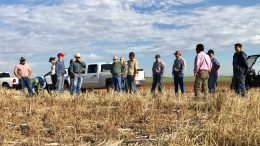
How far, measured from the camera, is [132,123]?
8.20 m

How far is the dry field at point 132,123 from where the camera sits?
6.34 metres

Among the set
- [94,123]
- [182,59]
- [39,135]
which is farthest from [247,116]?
[182,59]

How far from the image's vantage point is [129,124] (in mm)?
8102

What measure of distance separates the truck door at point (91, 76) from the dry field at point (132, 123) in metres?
14.6

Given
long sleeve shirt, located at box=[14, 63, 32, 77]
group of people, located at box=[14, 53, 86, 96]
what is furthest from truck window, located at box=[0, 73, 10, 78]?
long sleeve shirt, located at box=[14, 63, 32, 77]

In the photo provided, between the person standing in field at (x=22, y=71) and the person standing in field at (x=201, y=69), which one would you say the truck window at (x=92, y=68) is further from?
the person standing in field at (x=201, y=69)

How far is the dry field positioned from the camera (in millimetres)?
6338

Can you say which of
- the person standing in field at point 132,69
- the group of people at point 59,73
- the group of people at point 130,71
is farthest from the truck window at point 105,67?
the person standing in field at point 132,69

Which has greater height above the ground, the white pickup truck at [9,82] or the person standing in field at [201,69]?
the person standing in field at [201,69]

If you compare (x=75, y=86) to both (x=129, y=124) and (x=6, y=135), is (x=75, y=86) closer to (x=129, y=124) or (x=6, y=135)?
(x=129, y=124)

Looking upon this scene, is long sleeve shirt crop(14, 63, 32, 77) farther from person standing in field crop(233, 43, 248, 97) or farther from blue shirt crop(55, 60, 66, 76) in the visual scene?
person standing in field crop(233, 43, 248, 97)

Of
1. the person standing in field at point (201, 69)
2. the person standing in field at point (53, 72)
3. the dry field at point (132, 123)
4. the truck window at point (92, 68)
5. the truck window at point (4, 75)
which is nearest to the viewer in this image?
the dry field at point (132, 123)

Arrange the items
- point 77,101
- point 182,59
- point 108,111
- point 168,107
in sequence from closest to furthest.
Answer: point 108,111 → point 168,107 → point 77,101 → point 182,59

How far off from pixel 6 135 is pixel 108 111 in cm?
267
